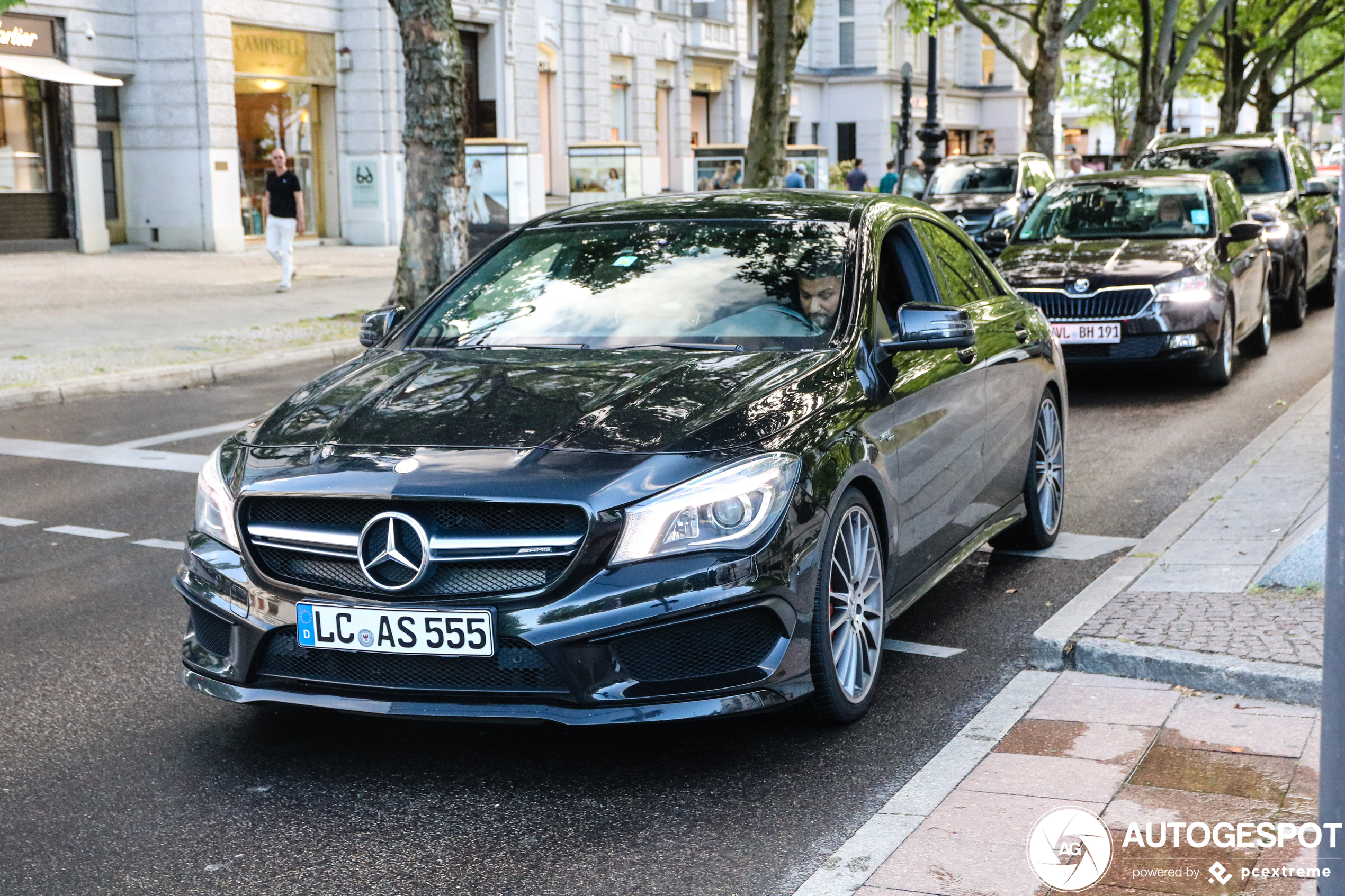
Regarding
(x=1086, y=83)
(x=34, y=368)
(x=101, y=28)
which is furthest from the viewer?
(x=1086, y=83)

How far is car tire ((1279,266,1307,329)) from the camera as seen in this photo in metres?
16.4

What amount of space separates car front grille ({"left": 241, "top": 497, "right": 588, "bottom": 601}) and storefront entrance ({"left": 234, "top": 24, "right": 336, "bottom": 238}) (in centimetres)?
2753

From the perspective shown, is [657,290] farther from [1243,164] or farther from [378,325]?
[1243,164]

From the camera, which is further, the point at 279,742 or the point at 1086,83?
the point at 1086,83

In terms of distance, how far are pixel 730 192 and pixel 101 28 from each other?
2513cm

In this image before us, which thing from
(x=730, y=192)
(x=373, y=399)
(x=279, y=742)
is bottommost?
(x=279, y=742)

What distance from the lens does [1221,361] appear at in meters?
12.0

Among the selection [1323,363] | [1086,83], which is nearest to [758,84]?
[1323,363]

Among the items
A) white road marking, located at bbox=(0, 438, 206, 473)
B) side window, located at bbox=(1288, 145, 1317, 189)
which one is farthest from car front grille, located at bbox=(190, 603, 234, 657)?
side window, located at bbox=(1288, 145, 1317, 189)

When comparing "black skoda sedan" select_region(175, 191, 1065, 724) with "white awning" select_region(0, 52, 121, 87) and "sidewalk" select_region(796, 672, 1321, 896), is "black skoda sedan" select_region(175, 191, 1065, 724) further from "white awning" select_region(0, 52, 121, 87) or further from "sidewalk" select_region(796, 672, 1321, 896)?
"white awning" select_region(0, 52, 121, 87)

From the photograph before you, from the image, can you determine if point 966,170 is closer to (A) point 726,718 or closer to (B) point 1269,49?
(A) point 726,718

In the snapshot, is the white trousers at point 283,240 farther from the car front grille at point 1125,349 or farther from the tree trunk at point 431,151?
the car front grille at point 1125,349

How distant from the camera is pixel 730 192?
6.05 metres

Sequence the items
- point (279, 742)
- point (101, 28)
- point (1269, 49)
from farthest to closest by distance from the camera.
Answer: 1. point (1269, 49)
2. point (101, 28)
3. point (279, 742)
